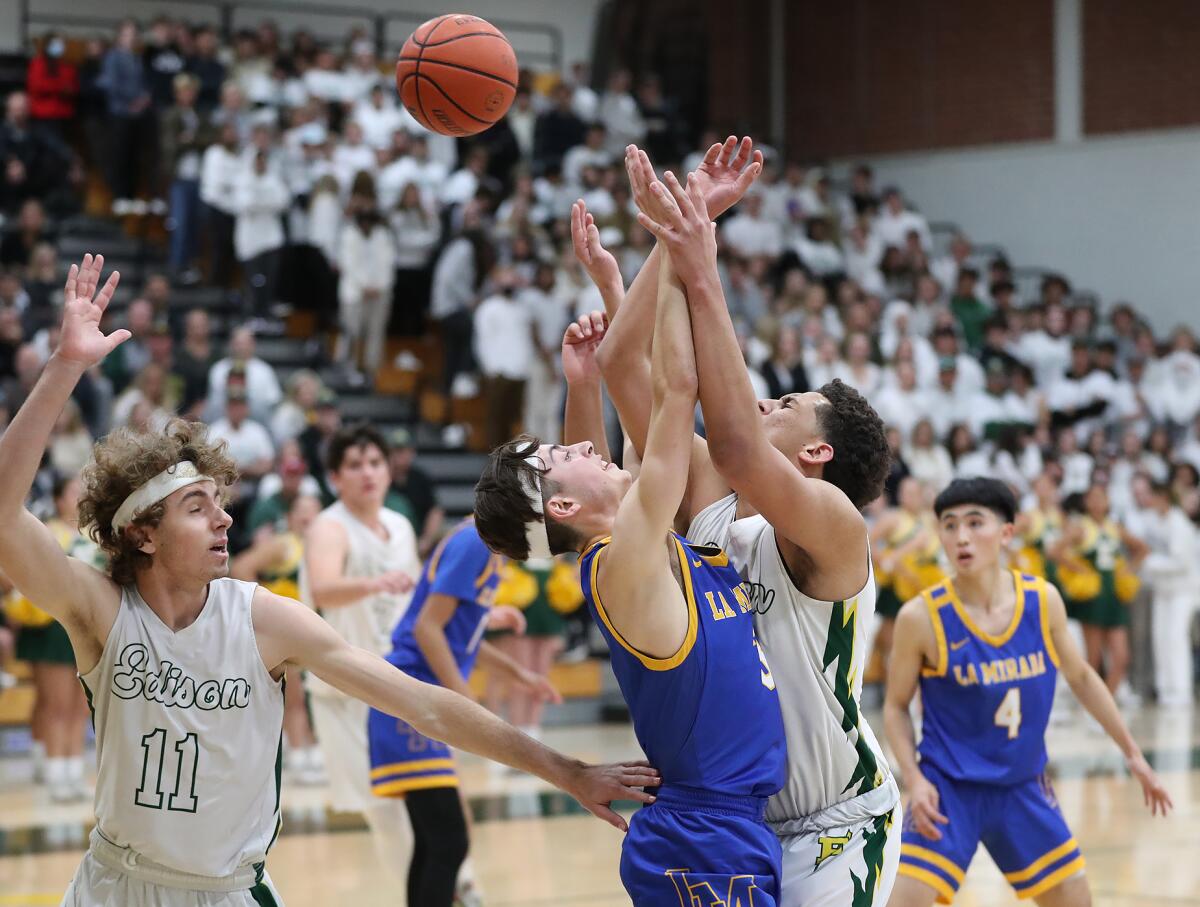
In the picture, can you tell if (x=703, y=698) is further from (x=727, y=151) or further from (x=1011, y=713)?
(x=1011, y=713)

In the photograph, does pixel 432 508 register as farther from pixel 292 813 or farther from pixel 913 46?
pixel 913 46

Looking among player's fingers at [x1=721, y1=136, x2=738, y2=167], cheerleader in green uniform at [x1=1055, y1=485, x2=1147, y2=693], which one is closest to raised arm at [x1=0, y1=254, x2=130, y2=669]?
player's fingers at [x1=721, y1=136, x2=738, y2=167]

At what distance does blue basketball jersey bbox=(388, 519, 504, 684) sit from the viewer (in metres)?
5.53

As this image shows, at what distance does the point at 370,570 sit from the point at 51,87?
33.5ft

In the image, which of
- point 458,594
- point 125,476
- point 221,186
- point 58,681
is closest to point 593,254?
point 125,476

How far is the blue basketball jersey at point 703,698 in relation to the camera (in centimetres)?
327

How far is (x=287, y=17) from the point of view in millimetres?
18781

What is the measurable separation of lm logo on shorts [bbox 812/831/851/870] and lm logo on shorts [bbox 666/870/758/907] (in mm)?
300

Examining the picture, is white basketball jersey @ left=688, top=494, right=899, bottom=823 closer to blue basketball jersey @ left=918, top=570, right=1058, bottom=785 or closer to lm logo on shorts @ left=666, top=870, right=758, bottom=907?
lm logo on shorts @ left=666, top=870, right=758, bottom=907

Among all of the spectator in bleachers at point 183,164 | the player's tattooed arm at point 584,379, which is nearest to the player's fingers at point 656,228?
the player's tattooed arm at point 584,379

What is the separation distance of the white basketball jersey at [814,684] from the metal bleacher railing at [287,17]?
14903 mm

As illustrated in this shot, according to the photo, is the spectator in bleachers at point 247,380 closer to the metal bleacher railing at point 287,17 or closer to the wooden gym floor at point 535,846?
the wooden gym floor at point 535,846

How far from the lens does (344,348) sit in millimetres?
14688

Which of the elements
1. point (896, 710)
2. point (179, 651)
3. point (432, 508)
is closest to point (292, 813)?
point (432, 508)
